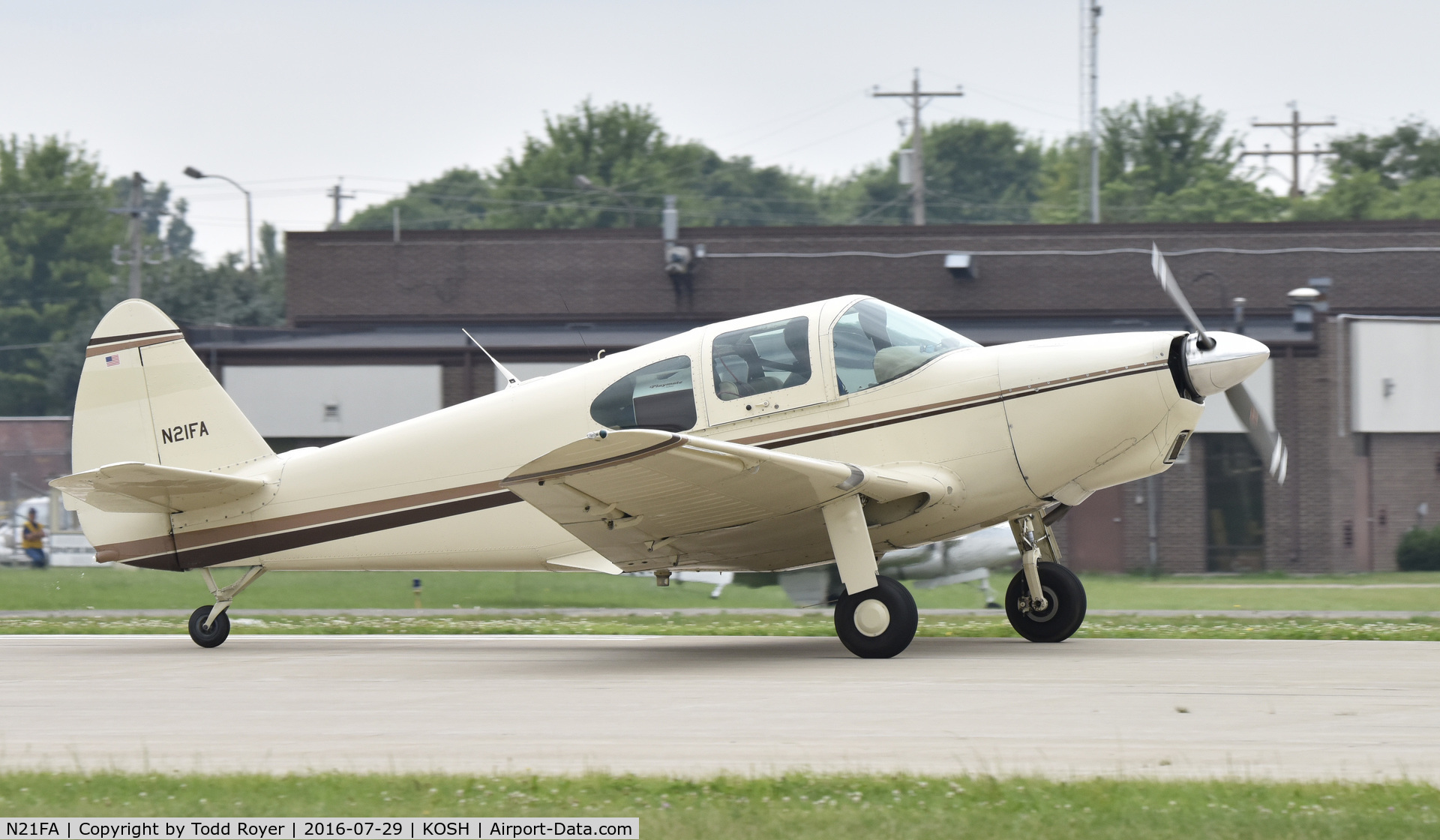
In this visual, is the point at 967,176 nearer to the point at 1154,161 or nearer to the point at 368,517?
the point at 1154,161

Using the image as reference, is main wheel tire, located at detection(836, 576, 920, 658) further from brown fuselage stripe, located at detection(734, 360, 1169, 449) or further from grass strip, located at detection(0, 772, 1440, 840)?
grass strip, located at detection(0, 772, 1440, 840)

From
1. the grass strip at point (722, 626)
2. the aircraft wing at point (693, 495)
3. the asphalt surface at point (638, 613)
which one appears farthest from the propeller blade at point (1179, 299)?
the asphalt surface at point (638, 613)

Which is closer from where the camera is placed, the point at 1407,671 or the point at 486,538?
the point at 1407,671

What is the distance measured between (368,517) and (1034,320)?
25585 millimetres

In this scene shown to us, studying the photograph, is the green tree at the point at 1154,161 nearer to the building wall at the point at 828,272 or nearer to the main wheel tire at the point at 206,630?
the building wall at the point at 828,272

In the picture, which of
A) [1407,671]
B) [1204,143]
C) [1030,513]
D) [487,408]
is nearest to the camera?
[1407,671]

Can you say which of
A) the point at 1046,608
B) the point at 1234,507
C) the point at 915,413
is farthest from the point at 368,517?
the point at 1234,507

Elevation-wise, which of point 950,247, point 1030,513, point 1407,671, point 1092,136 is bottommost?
point 1407,671

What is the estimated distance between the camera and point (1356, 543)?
3072cm

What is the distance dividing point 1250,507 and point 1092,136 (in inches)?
826

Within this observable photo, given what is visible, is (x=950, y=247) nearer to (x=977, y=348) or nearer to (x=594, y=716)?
(x=977, y=348)

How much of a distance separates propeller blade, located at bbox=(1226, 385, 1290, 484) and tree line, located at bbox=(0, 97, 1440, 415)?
165ft

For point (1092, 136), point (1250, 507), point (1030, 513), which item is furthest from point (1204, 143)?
point (1030, 513)

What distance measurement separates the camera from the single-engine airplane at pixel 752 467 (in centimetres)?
1089
